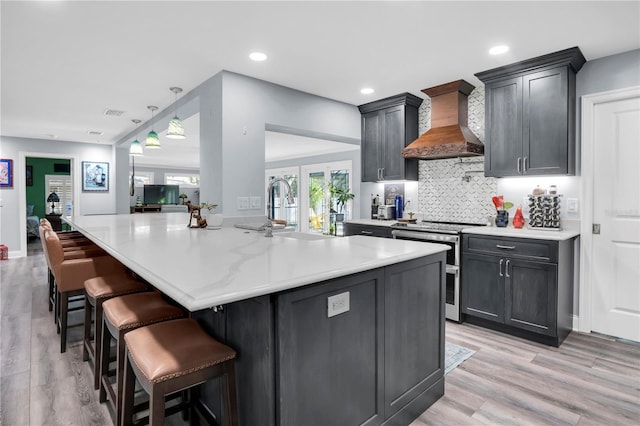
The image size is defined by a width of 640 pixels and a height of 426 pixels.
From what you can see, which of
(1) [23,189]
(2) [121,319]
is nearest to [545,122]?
(2) [121,319]

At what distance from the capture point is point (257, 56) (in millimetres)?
3021

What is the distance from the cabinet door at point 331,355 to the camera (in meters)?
1.29

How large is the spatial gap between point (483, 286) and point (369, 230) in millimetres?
1438

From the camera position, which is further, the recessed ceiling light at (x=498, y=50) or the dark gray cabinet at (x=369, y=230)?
the dark gray cabinet at (x=369, y=230)

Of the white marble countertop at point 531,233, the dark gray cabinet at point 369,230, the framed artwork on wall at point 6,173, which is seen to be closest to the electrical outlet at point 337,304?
the white marble countertop at point 531,233

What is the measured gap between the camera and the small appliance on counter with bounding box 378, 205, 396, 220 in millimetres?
4578

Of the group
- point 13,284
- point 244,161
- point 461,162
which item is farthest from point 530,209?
point 13,284

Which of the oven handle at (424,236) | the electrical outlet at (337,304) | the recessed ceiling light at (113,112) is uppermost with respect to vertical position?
the recessed ceiling light at (113,112)

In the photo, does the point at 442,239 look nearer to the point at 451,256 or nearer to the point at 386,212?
the point at 451,256

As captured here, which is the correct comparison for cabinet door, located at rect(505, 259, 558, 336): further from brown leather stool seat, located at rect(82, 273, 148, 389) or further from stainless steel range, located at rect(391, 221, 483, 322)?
brown leather stool seat, located at rect(82, 273, 148, 389)

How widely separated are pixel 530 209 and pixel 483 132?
99cm

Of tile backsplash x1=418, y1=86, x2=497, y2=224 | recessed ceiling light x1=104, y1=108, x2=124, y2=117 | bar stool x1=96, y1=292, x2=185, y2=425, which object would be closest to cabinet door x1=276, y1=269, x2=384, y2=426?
bar stool x1=96, y1=292, x2=185, y2=425

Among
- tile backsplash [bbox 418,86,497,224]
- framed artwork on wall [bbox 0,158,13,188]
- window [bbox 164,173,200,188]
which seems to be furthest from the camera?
window [bbox 164,173,200,188]

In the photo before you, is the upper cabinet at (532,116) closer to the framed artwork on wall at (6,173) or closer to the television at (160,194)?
the framed artwork on wall at (6,173)
